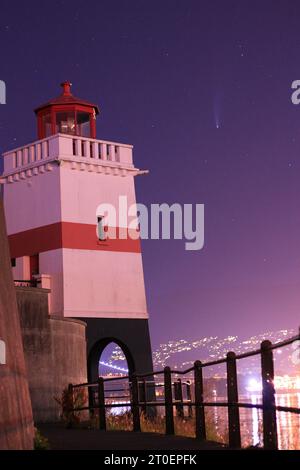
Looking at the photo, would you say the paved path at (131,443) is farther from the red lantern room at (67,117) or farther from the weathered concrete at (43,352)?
the red lantern room at (67,117)

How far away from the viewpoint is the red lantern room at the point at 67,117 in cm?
3350

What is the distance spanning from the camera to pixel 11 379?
810 cm

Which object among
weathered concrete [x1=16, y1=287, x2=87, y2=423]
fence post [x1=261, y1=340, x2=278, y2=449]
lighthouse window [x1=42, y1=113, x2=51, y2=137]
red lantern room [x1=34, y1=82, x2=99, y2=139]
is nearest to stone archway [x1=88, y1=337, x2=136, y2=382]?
red lantern room [x1=34, y1=82, x2=99, y2=139]

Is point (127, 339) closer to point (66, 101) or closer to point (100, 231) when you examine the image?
point (100, 231)

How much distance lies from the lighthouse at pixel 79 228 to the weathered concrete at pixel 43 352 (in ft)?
23.5

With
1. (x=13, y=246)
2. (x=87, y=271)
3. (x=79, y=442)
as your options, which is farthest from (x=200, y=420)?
(x=13, y=246)

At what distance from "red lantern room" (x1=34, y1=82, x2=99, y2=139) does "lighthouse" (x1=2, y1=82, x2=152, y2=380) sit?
35 millimetres

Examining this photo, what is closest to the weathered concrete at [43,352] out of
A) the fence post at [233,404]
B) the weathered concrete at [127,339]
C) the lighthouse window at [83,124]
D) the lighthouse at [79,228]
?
the lighthouse at [79,228]

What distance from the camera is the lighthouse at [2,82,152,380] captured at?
31891 millimetres

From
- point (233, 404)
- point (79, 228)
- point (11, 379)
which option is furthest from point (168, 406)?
point (79, 228)

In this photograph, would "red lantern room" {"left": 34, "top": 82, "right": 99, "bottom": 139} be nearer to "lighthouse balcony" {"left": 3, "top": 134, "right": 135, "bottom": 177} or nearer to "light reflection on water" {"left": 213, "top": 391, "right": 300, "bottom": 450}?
"lighthouse balcony" {"left": 3, "top": 134, "right": 135, "bottom": 177}

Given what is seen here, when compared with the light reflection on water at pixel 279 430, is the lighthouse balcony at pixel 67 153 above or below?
above

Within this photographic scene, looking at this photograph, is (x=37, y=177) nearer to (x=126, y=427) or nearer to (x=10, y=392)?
(x=126, y=427)
